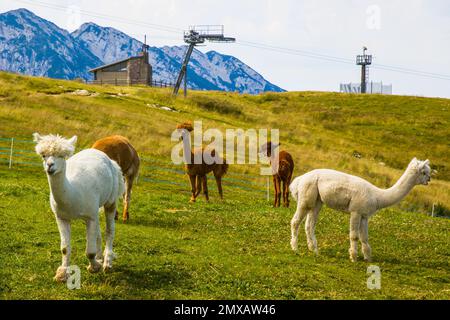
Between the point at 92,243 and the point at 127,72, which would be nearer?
the point at 92,243

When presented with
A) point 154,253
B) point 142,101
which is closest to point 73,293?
point 154,253

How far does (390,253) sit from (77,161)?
8144 millimetres

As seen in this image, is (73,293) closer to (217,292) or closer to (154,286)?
(154,286)

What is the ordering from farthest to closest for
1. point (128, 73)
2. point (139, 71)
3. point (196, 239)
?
point (139, 71)
point (128, 73)
point (196, 239)

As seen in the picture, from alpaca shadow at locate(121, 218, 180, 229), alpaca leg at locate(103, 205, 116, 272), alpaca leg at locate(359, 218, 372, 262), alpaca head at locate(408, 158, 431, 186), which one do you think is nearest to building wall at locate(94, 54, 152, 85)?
alpaca shadow at locate(121, 218, 180, 229)

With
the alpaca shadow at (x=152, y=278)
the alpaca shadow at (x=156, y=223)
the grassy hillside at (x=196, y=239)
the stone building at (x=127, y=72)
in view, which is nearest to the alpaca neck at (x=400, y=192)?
the grassy hillside at (x=196, y=239)

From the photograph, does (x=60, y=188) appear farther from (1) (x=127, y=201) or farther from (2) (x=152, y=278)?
(1) (x=127, y=201)

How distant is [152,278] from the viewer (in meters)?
9.56

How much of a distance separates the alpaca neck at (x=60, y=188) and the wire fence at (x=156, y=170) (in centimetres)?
1715

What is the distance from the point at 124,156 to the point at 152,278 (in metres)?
6.22

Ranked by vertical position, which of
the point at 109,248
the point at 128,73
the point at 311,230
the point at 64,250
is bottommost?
the point at 311,230

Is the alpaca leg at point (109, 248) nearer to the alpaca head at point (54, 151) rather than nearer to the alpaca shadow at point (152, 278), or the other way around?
the alpaca shadow at point (152, 278)

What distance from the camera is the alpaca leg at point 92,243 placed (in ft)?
28.8

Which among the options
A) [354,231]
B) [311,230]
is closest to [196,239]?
[311,230]
